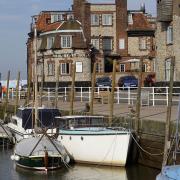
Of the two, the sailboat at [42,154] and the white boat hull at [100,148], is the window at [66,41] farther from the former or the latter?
the sailboat at [42,154]

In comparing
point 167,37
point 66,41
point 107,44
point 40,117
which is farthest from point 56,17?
point 40,117

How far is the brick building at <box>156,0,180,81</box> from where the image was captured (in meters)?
46.6

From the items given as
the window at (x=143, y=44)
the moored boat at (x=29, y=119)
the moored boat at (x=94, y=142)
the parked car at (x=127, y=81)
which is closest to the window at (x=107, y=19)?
the window at (x=143, y=44)

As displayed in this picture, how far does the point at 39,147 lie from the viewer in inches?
915

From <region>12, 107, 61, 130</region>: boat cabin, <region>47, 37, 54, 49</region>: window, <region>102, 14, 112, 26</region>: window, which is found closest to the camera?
<region>12, 107, 61, 130</region>: boat cabin

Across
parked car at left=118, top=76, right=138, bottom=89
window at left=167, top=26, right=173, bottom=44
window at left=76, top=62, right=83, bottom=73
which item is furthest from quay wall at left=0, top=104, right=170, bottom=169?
window at left=76, top=62, right=83, bottom=73

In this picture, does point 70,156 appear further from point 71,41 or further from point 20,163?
point 71,41

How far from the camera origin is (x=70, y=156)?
24531 millimetres

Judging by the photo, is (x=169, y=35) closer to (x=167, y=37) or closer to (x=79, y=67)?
(x=167, y=37)

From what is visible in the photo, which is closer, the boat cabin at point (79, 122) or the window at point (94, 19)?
the boat cabin at point (79, 122)

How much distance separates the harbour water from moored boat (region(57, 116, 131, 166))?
375 mm

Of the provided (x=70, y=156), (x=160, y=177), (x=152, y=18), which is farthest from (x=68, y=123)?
(x=152, y=18)

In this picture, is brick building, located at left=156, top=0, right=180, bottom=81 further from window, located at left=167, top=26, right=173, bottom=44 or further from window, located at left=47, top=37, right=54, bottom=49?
window, located at left=47, top=37, right=54, bottom=49

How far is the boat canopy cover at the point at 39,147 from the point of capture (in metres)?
23.1
